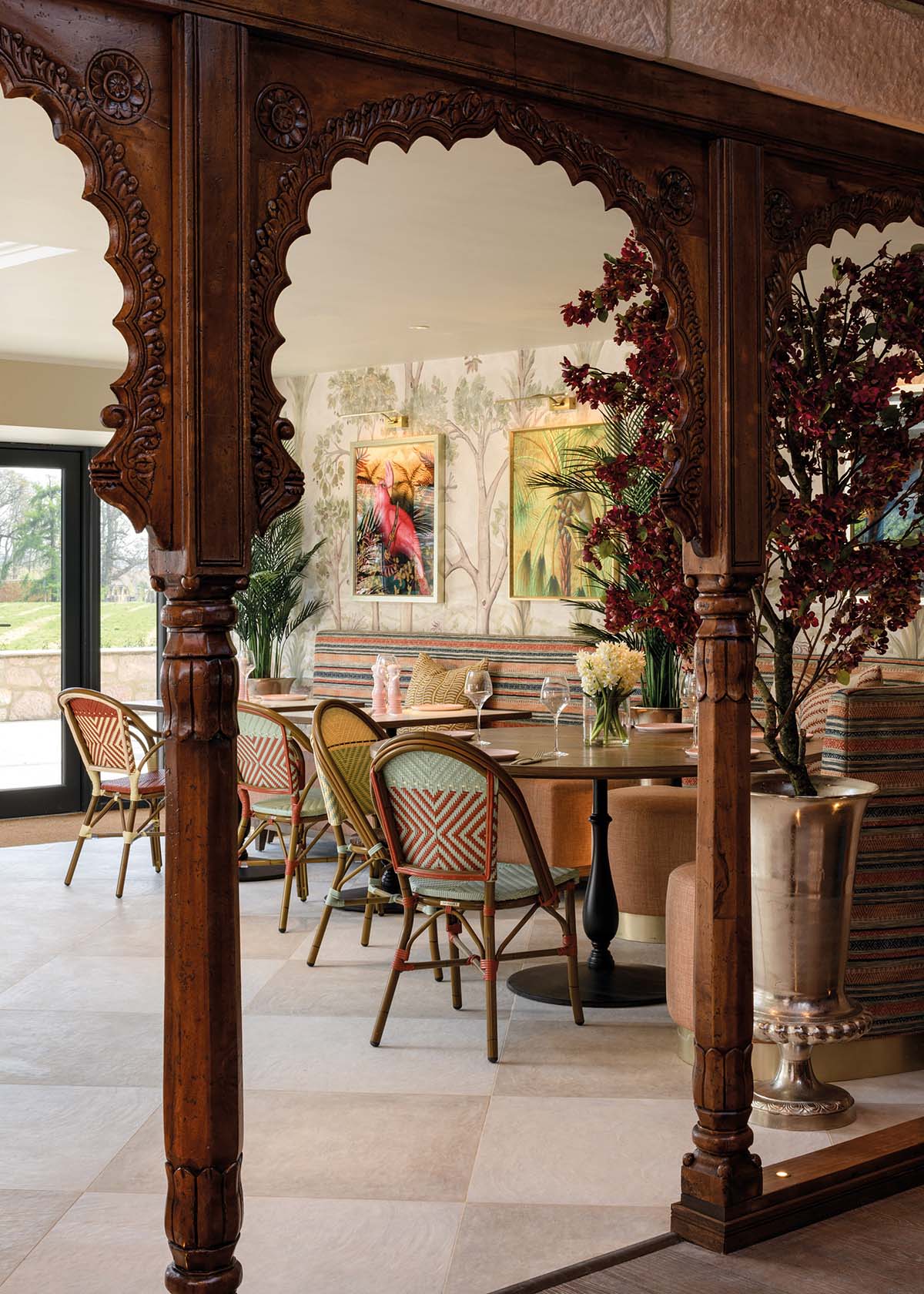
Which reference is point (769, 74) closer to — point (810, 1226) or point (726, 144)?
point (726, 144)

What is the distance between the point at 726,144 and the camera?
3.19 metres

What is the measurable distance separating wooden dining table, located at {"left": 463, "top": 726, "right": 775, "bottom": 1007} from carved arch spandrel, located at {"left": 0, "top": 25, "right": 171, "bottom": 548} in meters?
2.43

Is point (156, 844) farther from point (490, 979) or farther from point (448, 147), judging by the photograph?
point (448, 147)

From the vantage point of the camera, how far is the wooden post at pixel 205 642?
2465 mm

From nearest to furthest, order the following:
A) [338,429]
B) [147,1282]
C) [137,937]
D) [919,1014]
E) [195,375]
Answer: [195,375], [147,1282], [919,1014], [137,937], [338,429]

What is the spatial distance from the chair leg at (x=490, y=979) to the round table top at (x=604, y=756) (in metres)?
0.48

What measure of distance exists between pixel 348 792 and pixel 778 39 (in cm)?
299

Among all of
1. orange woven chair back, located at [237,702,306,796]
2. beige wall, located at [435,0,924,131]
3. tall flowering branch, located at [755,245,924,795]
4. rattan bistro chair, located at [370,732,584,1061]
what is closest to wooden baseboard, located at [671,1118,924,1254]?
tall flowering branch, located at [755,245,924,795]

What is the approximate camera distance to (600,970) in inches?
211

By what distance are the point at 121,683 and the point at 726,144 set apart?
24.7 feet

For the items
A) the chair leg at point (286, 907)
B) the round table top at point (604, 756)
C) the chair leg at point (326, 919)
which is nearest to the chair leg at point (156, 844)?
the chair leg at point (286, 907)

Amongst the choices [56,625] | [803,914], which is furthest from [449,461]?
[803,914]

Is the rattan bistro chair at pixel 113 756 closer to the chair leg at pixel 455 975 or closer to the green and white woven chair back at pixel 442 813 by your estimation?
the chair leg at pixel 455 975

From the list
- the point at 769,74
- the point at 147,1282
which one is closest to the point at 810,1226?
the point at 147,1282
